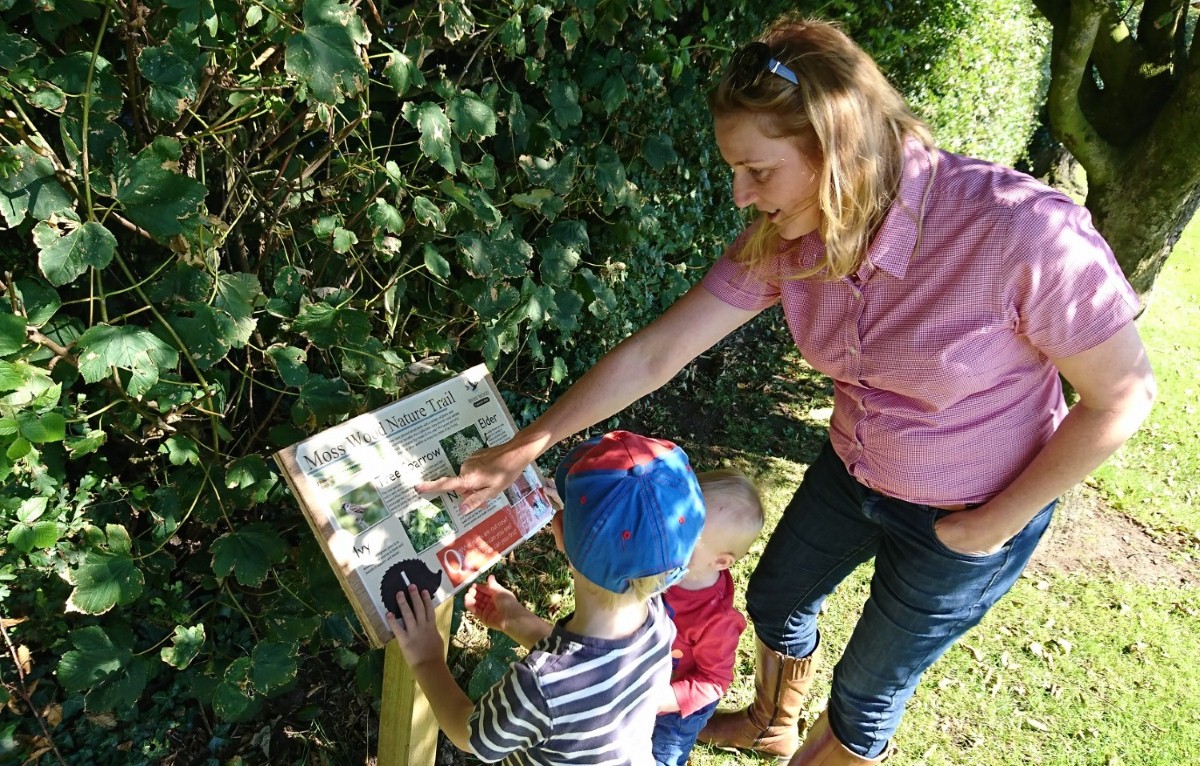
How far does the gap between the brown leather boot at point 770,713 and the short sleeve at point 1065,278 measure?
1534 millimetres

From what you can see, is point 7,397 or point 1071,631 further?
point 1071,631

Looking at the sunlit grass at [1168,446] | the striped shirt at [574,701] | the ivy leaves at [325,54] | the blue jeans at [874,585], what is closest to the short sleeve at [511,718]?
the striped shirt at [574,701]

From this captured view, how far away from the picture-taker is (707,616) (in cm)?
240

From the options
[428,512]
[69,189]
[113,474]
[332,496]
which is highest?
[69,189]

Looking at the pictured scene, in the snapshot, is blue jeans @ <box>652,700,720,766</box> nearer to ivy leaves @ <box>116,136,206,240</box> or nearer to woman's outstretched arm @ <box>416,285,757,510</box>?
woman's outstretched arm @ <box>416,285,757,510</box>

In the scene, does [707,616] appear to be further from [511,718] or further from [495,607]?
[511,718]

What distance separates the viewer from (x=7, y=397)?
1491 millimetres

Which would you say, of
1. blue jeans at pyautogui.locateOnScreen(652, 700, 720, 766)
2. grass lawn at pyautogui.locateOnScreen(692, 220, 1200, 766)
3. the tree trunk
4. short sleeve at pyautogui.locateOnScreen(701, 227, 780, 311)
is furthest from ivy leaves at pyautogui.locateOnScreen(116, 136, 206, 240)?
the tree trunk

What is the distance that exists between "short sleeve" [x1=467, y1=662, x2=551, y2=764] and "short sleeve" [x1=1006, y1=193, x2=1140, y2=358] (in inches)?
49.7

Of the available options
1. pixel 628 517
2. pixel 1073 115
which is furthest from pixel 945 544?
pixel 1073 115

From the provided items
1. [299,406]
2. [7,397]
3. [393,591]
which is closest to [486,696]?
[393,591]

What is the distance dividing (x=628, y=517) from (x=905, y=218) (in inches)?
34.3

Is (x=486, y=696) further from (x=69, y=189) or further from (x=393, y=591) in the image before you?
(x=69, y=189)

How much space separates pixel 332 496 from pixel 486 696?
532mm
